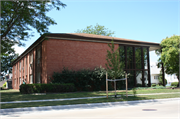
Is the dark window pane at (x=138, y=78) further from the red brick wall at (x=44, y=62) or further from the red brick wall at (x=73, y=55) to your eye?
the red brick wall at (x=44, y=62)

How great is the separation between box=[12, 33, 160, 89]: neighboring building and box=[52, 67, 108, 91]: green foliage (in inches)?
45.0

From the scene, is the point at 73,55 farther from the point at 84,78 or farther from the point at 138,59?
A: the point at 138,59

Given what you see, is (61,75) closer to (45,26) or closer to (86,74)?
(86,74)

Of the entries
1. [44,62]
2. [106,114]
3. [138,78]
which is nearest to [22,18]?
[44,62]

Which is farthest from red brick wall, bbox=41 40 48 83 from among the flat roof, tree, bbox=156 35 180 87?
tree, bbox=156 35 180 87

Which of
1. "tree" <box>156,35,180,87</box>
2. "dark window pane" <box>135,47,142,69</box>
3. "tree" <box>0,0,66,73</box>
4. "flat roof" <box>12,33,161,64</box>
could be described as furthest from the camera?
"dark window pane" <box>135,47,142,69</box>

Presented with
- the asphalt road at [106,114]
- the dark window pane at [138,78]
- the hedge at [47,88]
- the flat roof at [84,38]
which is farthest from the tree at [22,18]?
the dark window pane at [138,78]

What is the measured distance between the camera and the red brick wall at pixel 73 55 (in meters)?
23.1

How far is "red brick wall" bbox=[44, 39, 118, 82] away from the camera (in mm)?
23062

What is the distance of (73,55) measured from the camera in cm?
2439

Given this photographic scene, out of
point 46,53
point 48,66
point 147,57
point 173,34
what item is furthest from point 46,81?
point 173,34

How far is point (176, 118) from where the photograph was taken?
7.01 metres

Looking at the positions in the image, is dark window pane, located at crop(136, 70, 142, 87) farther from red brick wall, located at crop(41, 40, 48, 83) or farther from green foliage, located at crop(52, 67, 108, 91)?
red brick wall, located at crop(41, 40, 48, 83)

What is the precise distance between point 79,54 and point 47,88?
6.99 meters
